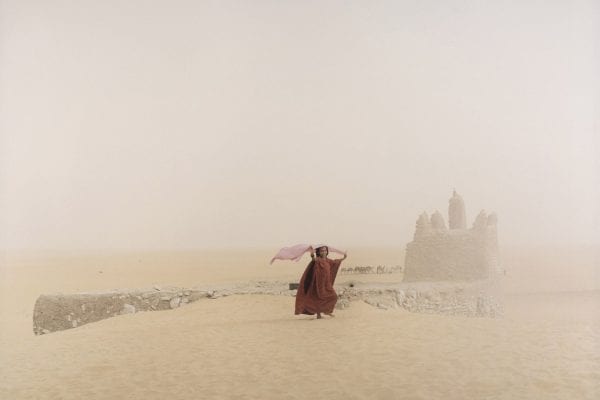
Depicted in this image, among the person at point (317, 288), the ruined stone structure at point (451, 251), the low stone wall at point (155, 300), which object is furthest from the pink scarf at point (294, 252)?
the ruined stone structure at point (451, 251)

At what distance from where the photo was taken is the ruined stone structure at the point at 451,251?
76.3 ft

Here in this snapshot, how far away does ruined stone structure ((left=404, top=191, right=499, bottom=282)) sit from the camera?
23250mm

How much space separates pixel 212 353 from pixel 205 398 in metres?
2.43

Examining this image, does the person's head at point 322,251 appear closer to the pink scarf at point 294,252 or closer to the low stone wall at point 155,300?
the pink scarf at point 294,252

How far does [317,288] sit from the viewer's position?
13133mm

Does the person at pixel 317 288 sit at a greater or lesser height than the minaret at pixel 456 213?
lesser

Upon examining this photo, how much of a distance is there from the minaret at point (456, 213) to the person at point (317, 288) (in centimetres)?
1342

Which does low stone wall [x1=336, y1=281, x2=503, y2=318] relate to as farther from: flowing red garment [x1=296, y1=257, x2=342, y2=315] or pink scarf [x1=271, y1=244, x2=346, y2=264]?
pink scarf [x1=271, y1=244, x2=346, y2=264]

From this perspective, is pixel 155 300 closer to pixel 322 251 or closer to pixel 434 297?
pixel 322 251

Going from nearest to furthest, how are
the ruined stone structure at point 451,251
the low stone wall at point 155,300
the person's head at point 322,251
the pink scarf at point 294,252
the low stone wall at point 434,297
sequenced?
1. the person's head at point 322,251
2. the pink scarf at point 294,252
3. the low stone wall at point 155,300
4. the low stone wall at point 434,297
5. the ruined stone structure at point 451,251

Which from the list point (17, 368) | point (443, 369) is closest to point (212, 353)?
point (17, 368)

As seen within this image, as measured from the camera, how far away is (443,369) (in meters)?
8.88

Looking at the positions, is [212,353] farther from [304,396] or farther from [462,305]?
[462,305]

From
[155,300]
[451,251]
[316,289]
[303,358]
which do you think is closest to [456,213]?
[451,251]
